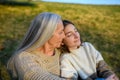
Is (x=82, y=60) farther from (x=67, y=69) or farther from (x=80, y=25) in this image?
(x=80, y=25)

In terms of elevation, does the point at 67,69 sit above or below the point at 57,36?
below

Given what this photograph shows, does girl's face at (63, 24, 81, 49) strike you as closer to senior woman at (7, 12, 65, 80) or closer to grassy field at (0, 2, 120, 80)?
senior woman at (7, 12, 65, 80)

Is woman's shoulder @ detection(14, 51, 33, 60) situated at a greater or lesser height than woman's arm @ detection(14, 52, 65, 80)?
greater

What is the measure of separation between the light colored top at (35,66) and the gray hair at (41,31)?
10 cm

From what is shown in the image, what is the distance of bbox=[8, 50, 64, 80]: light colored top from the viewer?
3.14 metres

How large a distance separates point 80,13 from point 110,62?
575 cm

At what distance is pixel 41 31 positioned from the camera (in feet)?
10.8

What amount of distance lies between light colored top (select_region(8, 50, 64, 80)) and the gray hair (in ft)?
0.34

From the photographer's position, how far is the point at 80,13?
13102mm

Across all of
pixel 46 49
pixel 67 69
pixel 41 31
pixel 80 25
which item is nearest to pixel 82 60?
pixel 67 69

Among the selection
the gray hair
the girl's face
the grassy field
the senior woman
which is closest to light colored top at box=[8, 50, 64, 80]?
the senior woman

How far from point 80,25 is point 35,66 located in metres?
7.85

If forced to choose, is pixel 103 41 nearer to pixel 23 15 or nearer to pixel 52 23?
pixel 23 15

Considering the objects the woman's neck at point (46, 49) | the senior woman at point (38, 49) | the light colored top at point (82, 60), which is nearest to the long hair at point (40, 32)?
the senior woman at point (38, 49)
